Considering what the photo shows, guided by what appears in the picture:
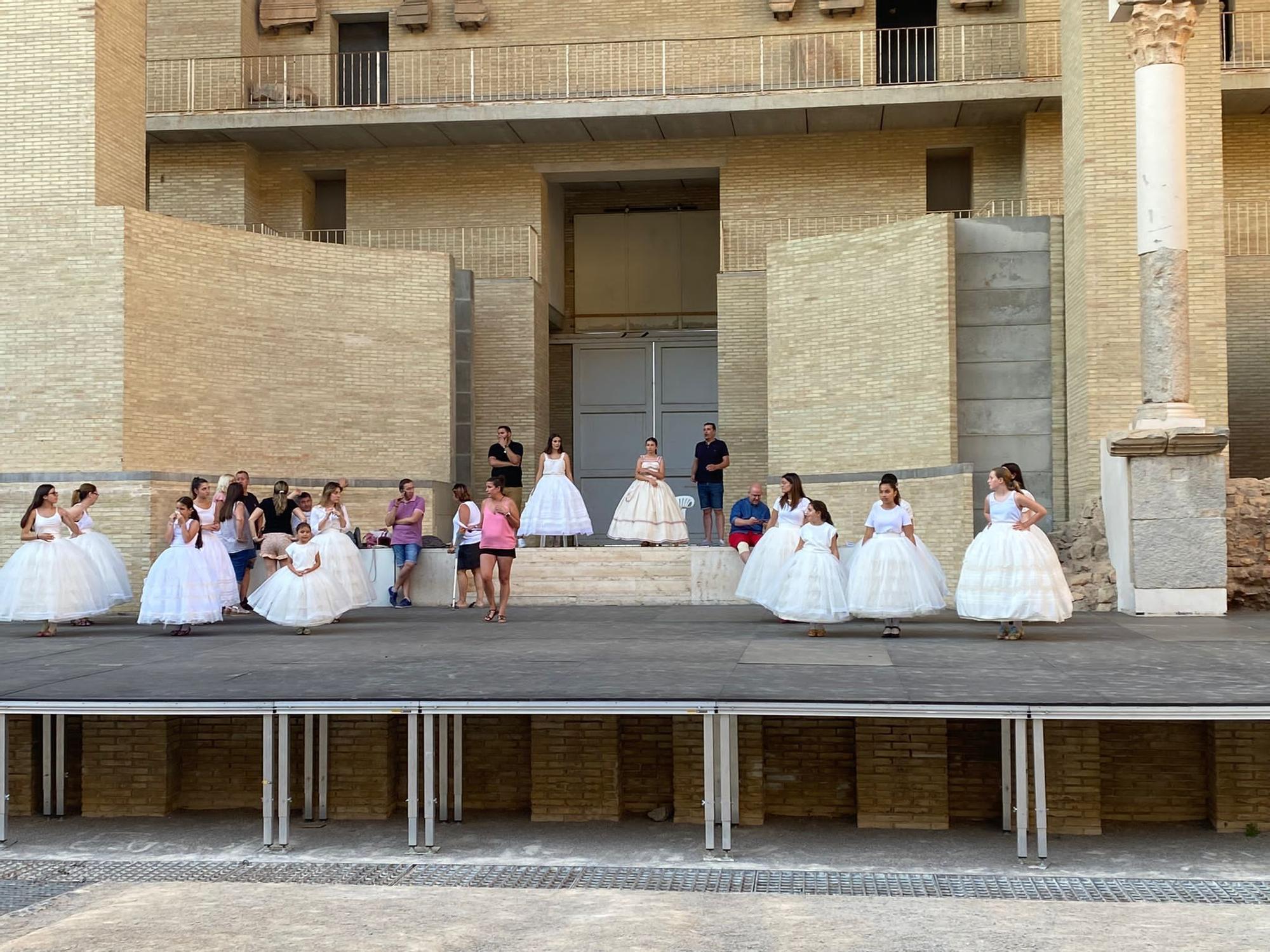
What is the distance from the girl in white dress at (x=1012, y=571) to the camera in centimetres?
1307

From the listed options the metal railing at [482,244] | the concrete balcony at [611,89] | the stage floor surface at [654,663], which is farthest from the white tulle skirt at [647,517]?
the concrete balcony at [611,89]

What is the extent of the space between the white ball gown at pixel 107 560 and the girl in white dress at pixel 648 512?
21.2 ft

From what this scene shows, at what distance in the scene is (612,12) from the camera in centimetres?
2833

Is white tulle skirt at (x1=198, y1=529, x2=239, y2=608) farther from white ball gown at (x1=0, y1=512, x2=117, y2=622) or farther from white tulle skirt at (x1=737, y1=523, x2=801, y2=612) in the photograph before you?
white tulle skirt at (x1=737, y1=523, x2=801, y2=612)

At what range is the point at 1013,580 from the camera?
13.1 metres

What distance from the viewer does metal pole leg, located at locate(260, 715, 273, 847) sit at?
954cm

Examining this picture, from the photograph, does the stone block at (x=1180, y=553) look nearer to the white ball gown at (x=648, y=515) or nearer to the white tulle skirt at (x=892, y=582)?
the white tulle skirt at (x=892, y=582)

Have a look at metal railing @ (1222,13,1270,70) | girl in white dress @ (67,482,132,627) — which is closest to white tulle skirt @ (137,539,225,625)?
girl in white dress @ (67,482,132,627)

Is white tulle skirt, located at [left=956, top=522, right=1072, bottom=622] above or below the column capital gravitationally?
below

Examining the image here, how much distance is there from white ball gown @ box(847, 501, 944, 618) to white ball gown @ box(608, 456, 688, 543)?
6.06 m

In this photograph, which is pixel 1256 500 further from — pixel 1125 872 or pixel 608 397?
pixel 608 397

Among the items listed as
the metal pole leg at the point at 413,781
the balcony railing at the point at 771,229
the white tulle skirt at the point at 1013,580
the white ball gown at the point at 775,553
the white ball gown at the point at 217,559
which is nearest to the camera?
the metal pole leg at the point at 413,781

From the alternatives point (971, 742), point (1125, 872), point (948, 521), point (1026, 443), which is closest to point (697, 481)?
point (948, 521)

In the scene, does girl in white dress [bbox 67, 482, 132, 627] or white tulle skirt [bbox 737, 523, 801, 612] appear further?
girl in white dress [bbox 67, 482, 132, 627]
